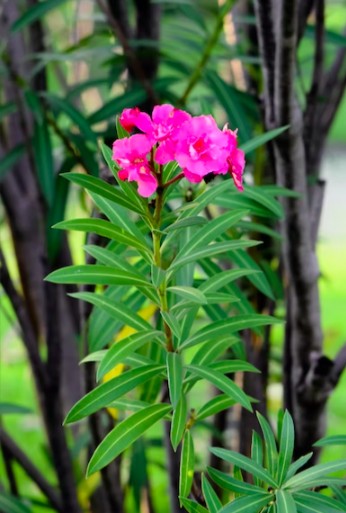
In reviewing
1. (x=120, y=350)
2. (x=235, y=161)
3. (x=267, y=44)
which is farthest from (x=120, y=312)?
(x=267, y=44)

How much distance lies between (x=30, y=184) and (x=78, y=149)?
1.03 ft

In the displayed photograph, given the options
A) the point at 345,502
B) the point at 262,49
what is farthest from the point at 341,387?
the point at 345,502

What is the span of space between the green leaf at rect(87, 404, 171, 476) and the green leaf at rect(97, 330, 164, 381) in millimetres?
55

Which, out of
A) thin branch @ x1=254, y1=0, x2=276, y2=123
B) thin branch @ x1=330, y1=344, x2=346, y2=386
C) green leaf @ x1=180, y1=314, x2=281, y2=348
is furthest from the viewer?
thin branch @ x1=330, y1=344, x2=346, y2=386

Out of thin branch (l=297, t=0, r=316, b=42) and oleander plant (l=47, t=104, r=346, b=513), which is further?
thin branch (l=297, t=0, r=316, b=42)

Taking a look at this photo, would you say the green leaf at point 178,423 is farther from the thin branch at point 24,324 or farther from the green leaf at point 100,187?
the thin branch at point 24,324

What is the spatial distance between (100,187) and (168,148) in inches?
2.4

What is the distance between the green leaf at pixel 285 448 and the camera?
70cm

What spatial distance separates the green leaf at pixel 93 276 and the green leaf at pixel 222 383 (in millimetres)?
84

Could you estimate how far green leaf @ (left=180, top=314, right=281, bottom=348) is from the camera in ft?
2.40

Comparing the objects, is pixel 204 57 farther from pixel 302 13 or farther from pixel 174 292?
pixel 174 292

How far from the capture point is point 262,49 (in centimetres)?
103

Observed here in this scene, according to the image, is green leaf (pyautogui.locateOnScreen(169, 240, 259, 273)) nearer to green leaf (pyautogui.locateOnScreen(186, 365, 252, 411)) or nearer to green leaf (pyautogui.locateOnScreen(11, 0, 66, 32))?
green leaf (pyautogui.locateOnScreen(186, 365, 252, 411))

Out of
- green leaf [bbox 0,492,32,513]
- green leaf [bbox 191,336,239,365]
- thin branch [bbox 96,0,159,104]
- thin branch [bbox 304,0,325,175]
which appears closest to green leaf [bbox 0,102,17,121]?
thin branch [bbox 96,0,159,104]
